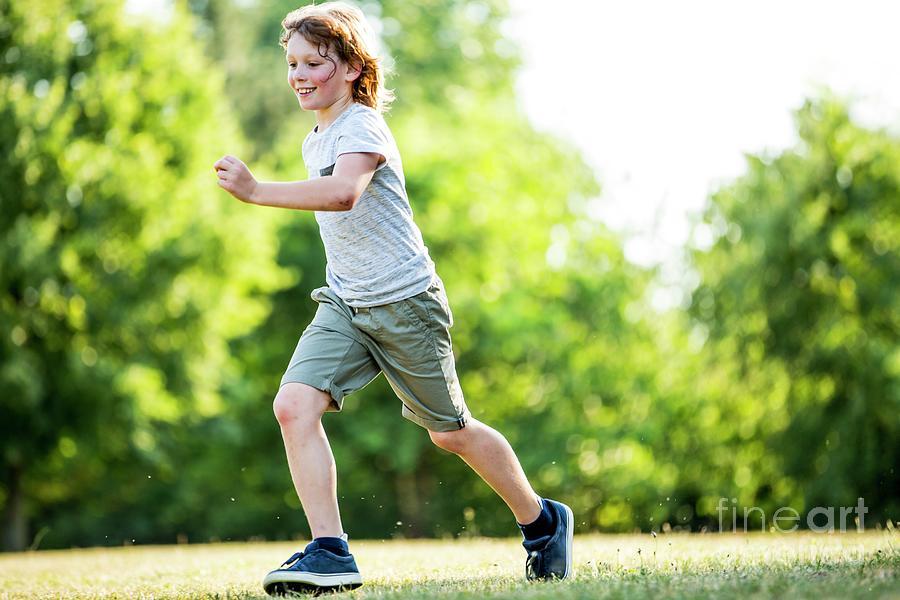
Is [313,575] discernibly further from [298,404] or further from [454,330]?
[454,330]

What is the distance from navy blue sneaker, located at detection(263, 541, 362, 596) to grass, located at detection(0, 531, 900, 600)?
0.10m

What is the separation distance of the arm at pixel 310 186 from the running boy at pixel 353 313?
1 cm

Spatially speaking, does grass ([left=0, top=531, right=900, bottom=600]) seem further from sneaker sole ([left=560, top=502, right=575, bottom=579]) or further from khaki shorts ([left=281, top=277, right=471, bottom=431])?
khaki shorts ([left=281, top=277, right=471, bottom=431])

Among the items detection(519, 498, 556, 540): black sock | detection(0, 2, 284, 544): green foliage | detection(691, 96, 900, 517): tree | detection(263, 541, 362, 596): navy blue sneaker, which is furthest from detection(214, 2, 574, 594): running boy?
detection(691, 96, 900, 517): tree

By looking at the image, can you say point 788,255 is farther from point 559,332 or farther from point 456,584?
point 456,584

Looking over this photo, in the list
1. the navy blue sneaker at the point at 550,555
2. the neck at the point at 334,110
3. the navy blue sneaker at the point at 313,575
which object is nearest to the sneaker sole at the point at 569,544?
the navy blue sneaker at the point at 550,555

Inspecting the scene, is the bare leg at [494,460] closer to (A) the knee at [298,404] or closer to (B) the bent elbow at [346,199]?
(A) the knee at [298,404]

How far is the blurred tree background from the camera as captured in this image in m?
17.5

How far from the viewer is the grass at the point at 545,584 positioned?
3.83 m

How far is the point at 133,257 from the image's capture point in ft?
58.9

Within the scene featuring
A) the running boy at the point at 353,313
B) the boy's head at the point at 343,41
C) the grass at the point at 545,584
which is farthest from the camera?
the boy's head at the point at 343,41

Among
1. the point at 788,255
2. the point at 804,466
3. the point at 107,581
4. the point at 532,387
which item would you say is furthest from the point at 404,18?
the point at 107,581

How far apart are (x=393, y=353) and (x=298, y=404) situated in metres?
0.41

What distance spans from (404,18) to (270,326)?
924 cm
